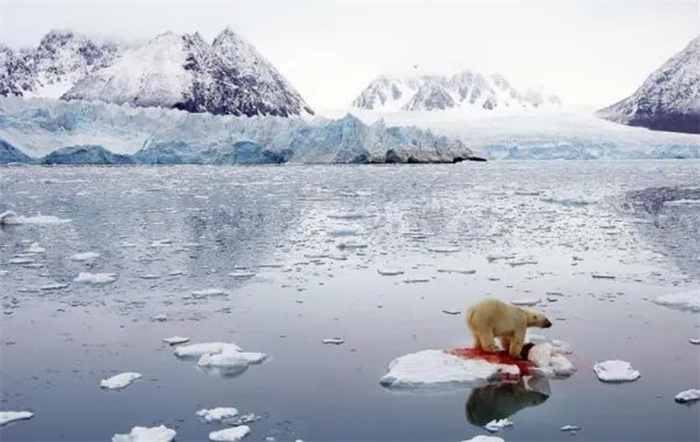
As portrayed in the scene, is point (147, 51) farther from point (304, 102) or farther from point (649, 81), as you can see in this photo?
point (649, 81)

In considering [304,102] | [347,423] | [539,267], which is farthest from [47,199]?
[304,102]

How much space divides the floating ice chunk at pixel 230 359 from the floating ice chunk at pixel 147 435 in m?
1.37

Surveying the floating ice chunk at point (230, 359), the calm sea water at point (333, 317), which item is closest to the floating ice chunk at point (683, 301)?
the calm sea water at point (333, 317)

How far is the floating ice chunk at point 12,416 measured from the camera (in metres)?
4.99

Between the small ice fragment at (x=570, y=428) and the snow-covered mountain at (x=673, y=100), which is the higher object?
the snow-covered mountain at (x=673, y=100)

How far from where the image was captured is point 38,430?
4855mm

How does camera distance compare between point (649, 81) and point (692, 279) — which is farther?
point (649, 81)

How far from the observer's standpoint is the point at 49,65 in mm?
190500

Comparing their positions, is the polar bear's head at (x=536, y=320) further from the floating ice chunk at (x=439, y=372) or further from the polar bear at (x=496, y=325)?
the floating ice chunk at (x=439, y=372)

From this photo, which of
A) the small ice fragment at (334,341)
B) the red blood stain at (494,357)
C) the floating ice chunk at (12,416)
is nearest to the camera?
the floating ice chunk at (12,416)

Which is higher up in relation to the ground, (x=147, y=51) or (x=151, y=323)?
(x=147, y=51)

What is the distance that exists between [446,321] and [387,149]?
44907mm

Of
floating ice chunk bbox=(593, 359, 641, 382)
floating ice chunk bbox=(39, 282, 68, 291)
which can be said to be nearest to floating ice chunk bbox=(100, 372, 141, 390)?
floating ice chunk bbox=(593, 359, 641, 382)

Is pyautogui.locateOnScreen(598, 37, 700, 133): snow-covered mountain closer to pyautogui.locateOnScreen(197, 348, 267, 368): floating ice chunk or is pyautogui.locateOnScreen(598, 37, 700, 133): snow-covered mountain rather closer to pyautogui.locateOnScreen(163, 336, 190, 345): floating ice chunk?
pyautogui.locateOnScreen(163, 336, 190, 345): floating ice chunk
